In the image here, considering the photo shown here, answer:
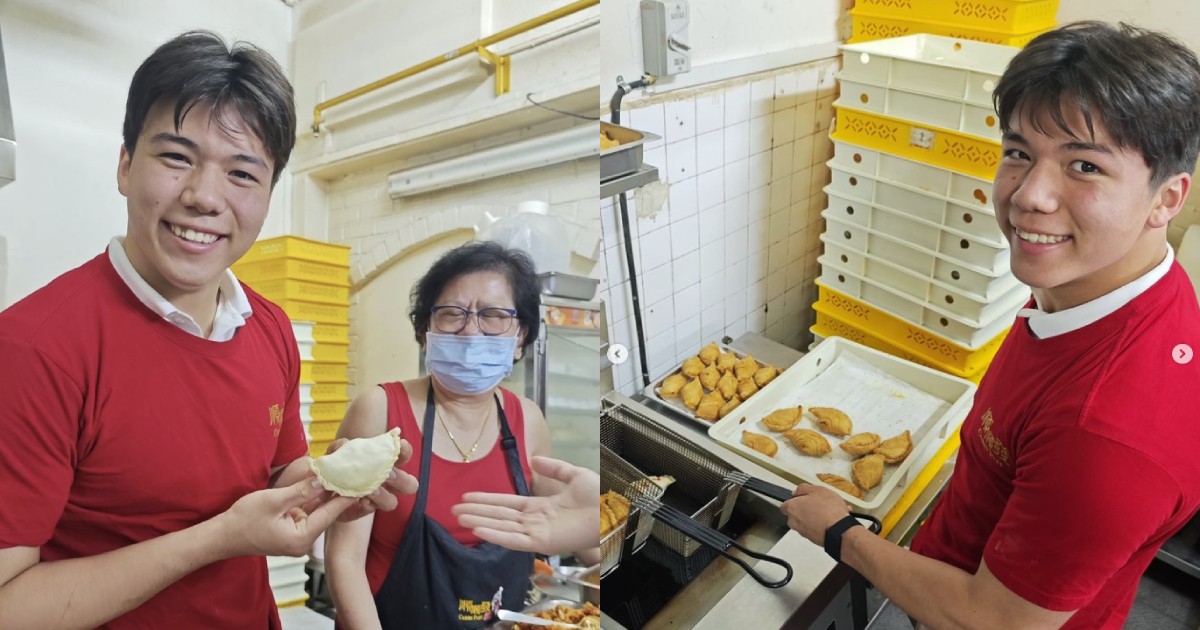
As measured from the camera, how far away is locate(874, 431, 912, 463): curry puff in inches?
62.9

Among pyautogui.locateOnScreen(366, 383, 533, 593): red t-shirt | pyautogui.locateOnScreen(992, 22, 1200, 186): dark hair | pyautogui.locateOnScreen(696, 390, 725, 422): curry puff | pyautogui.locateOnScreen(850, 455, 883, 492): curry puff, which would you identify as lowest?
pyautogui.locateOnScreen(850, 455, 883, 492): curry puff

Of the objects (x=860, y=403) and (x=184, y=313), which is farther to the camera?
(x=860, y=403)

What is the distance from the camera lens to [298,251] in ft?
1.94

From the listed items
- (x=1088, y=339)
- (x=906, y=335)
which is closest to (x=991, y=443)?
(x=1088, y=339)

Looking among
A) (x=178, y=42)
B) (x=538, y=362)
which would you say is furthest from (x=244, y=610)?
(x=178, y=42)

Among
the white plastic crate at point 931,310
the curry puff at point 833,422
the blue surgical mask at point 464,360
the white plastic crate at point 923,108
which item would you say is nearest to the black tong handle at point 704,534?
the curry puff at point 833,422

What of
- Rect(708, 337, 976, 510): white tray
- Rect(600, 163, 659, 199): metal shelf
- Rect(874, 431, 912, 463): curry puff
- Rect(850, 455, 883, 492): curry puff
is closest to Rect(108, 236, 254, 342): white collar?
Rect(600, 163, 659, 199): metal shelf

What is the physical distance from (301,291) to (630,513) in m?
0.82

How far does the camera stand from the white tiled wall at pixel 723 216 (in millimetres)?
1610

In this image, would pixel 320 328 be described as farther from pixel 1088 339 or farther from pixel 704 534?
pixel 1088 339

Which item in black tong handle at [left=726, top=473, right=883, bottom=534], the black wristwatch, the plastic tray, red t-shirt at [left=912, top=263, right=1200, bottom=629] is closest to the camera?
red t-shirt at [left=912, top=263, right=1200, bottom=629]

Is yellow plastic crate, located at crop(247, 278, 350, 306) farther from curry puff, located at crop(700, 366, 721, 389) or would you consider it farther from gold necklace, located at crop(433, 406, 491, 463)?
curry puff, located at crop(700, 366, 721, 389)

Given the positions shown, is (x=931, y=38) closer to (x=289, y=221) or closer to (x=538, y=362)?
(x=538, y=362)

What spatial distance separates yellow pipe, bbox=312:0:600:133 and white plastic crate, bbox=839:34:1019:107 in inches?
39.3
